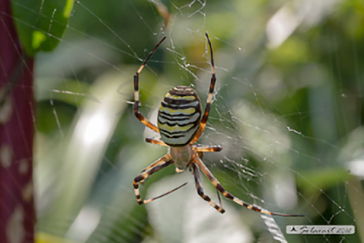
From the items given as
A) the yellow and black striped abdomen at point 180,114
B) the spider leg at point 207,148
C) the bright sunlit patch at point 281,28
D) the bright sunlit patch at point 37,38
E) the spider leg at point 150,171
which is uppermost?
the bright sunlit patch at point 281,28

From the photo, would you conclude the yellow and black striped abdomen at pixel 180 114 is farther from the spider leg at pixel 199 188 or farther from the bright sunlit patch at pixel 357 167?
the bright sunlit patch at pixel 357 167

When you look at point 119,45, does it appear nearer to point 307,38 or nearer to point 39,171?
point 39,171

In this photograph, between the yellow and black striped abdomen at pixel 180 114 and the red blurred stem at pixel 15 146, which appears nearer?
the red blurred stem at pixel 15 146

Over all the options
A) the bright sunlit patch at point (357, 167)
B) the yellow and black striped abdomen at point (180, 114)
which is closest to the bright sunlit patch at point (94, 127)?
the yellow and black striped abdomen at point (180, 114)

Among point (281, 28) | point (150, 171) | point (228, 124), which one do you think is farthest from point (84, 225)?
point (281, 28)

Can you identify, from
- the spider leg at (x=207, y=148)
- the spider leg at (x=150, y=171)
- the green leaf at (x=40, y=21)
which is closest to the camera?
the green leaf at (x=40, y=21)

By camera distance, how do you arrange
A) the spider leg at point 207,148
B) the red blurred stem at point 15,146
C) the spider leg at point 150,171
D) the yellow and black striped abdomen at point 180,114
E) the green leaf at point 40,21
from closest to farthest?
the green leaf at point 40,21 < the red blurred stem at point 15,146 < the yellow and black striped abdomen at point 180,114 < the spider leg at point 207,148 < the spider leg at point 150,171

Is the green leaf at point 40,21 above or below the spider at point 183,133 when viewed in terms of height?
above
